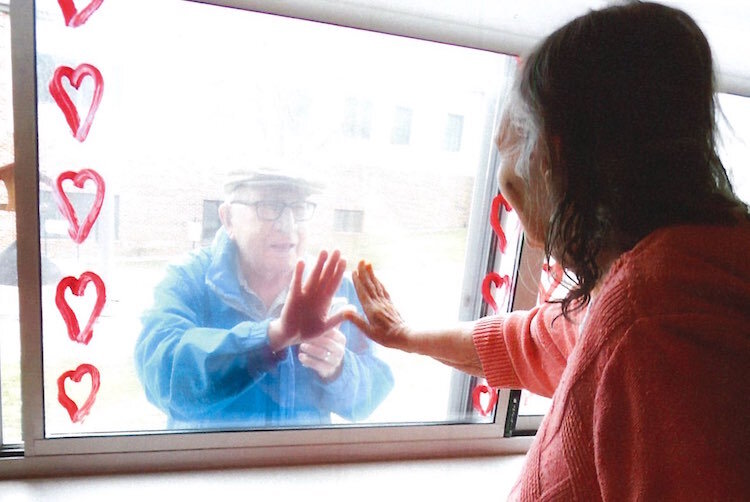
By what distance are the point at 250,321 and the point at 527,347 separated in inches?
18.8

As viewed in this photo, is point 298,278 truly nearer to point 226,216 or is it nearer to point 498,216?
point 226,216

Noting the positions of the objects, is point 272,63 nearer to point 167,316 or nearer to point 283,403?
point 167,316

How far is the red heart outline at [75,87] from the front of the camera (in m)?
0.83

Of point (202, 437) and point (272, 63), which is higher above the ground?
point (272, 63)

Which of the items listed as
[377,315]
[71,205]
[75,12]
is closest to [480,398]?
[377,315]

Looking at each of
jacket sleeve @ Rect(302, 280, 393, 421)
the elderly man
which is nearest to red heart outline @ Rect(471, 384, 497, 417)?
jacket sleeve @ Rect(302, 280, 393, 421)

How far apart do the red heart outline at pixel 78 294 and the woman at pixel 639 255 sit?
68 cm

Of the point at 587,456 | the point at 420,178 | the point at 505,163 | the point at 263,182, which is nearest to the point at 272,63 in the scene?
the point at 263,182

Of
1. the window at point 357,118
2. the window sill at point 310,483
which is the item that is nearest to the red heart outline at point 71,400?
the window sill at point 310,483

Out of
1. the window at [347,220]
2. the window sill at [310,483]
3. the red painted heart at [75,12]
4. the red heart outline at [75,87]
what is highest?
the red painted heart at [75,12]

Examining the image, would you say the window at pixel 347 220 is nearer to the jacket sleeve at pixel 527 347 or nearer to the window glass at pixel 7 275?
the jacket sleeve at pixel 527 347

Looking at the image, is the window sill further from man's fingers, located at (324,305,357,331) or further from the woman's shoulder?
the woman's shoulder

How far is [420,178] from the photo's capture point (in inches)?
42.4

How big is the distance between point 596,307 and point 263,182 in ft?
1.98
